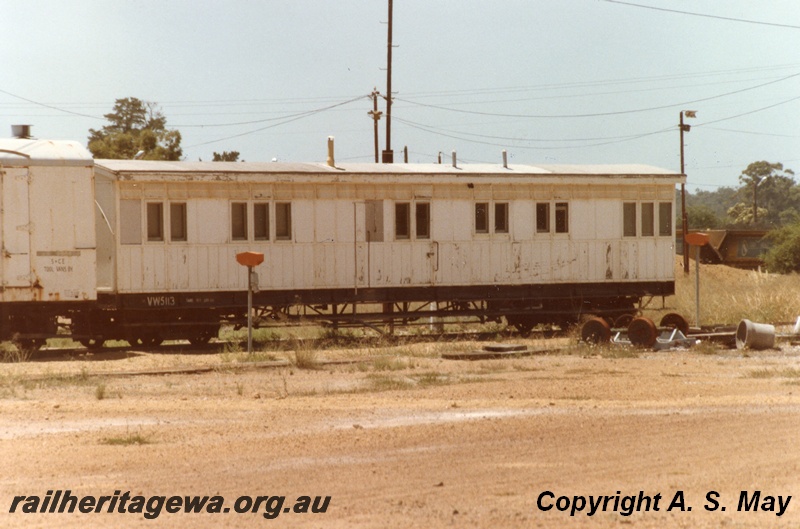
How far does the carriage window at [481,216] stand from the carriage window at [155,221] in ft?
20.6

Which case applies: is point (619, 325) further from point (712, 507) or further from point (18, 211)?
point (712, 507)

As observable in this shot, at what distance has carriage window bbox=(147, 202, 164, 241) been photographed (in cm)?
1936

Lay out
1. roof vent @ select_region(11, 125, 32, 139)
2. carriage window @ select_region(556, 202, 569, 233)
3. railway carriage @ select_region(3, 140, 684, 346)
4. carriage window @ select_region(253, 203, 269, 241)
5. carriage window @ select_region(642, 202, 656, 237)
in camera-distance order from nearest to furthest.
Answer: railway carriage @ select_region(3, 140, 684, 346), roof vent @ select_region(11, 125, 32, 139), carriage window @ select_region(253, 203, 269, 241), carriage window @ select_region(556, 202, 569, 233), carriage window @ select_region(642, 202, 656, 237)

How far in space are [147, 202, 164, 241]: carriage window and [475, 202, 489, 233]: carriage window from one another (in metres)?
6.29

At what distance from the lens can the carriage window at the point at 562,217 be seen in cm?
2181

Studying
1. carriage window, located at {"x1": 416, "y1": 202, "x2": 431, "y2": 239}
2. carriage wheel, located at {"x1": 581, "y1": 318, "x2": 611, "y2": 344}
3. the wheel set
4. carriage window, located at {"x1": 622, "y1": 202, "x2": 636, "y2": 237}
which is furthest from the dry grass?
carriage window, located at {"x1": 416, "y1": 202, "x2": 431, "y2": 239}

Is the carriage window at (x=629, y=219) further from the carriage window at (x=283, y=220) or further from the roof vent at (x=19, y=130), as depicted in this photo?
the roof vent at (x=19, y=130)

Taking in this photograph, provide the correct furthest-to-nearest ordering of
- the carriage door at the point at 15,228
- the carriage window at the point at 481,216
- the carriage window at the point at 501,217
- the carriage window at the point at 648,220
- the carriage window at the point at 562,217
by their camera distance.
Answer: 1. the carriage window at the point at 648,220
2. the carriage window at the point at 562,217
3. the carriage window at the point at 501,217
4. the carriage window at the point at 481,216
5. the carriage door at the point at 15,228

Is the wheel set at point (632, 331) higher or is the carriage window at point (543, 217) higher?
the carriage window at point (543, 217)

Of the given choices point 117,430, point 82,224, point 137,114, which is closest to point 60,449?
point 117,430

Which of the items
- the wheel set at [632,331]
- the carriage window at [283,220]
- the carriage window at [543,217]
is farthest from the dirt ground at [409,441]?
the carriage window at [543,217]

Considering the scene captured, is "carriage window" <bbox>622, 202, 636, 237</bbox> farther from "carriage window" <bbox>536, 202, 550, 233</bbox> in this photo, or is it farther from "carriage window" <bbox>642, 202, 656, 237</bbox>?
"carriage window" <bbox>536, 202, 550, 233</bbox>

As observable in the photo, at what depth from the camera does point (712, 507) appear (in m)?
6.72

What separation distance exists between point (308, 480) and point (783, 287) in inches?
975
